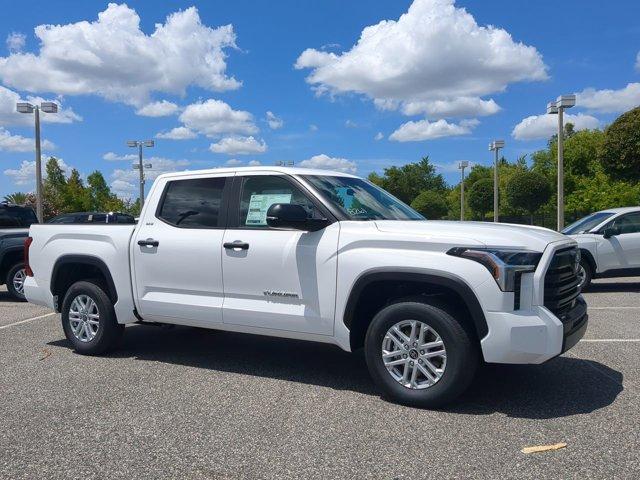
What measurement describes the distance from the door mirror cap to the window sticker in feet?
1.48

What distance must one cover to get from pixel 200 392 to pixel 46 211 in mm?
53169

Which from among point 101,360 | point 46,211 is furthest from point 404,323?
point 46,211

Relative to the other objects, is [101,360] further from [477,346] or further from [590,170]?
[590,170]

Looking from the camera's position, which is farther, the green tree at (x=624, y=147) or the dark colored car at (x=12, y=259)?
the green tree at (x=624, y=147)

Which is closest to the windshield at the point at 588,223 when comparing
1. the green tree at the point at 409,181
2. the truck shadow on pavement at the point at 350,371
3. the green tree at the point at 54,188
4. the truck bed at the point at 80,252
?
the truck shadow on pavement at the point at 350,371

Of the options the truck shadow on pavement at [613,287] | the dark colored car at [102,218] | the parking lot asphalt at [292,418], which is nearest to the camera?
the parking lot asphalt at [292,418]

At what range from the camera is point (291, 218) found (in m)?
4.95

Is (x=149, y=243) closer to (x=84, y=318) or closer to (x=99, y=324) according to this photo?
(x=99, y=324)

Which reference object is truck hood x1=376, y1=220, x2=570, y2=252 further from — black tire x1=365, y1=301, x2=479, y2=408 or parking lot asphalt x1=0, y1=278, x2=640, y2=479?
parking lot asphalt x1=0, y1=278, x2=640, y2=479

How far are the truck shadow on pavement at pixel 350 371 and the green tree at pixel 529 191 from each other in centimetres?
3914

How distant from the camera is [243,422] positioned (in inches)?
175

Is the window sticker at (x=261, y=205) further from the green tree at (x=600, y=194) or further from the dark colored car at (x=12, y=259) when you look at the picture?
the green tree at (x=600, y=194)

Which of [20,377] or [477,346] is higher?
[477,346]

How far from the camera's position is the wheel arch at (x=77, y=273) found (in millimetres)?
6422
